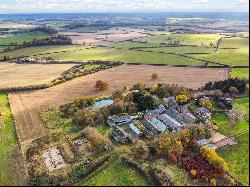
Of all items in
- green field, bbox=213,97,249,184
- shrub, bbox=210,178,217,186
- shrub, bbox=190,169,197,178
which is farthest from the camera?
green field, bbox=213,97,249,184

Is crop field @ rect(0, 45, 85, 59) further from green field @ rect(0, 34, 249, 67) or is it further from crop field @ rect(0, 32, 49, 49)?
crop field @ rect(0, 32, 49, 49)

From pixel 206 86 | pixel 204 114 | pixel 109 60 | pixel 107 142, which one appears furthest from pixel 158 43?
pixel 107 142

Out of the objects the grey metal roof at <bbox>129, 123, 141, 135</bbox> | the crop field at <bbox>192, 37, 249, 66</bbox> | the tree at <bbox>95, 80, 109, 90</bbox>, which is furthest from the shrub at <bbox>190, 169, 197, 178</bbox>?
the crop field at <bbox>192, 37, 249, 66</bbox>

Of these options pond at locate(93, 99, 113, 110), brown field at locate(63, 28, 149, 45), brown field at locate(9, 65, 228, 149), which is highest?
pond at locate(93, 99, 113, 110)

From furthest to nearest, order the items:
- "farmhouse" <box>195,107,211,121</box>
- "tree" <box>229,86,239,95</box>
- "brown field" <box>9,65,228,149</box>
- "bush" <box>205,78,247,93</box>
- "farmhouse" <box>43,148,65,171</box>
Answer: "bush" <box>205,78,247,93</box> < "tree" <box>229,86,239,95</box> < "brown field" <box>9,65,228,149</box> < "farmhouse" <box>195,107,211,121</box> < "farmhouse" <box>43,148,65,171</box>

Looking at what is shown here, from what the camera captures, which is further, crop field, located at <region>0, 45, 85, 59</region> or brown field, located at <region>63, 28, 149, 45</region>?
brown field, located at <region>63, 28, 149, 45</region>

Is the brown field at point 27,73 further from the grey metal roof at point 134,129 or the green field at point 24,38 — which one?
the green field at point 24,38
